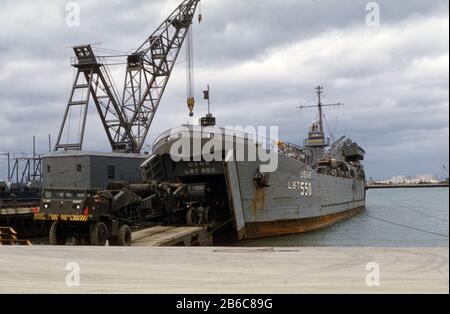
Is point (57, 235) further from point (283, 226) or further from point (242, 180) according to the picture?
point (283, 226)

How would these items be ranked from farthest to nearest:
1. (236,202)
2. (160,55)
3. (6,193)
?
(160,55), (6,193), (236,202)

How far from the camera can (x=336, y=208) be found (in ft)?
102

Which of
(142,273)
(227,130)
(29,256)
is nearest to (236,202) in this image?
(227,130)

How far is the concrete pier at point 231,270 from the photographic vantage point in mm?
5551

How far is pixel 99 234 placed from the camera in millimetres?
12977

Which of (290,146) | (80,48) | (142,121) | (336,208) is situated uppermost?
(80,48)

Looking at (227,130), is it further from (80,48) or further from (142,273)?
(80,48)

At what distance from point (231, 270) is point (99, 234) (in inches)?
286

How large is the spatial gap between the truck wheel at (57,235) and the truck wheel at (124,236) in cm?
166

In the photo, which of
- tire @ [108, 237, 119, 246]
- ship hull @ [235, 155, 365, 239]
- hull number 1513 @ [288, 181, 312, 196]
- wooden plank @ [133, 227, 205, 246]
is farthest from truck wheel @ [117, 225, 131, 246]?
hull number 1513 @ [288, 181, 312, 196]

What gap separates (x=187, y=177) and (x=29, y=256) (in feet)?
43.3

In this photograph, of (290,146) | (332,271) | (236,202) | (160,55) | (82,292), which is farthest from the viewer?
(160,55)

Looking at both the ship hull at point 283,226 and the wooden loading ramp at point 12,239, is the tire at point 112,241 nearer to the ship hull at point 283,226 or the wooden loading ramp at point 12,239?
the wooden loading ramp at point 12,239

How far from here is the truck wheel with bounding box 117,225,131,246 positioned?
44.3 ft
